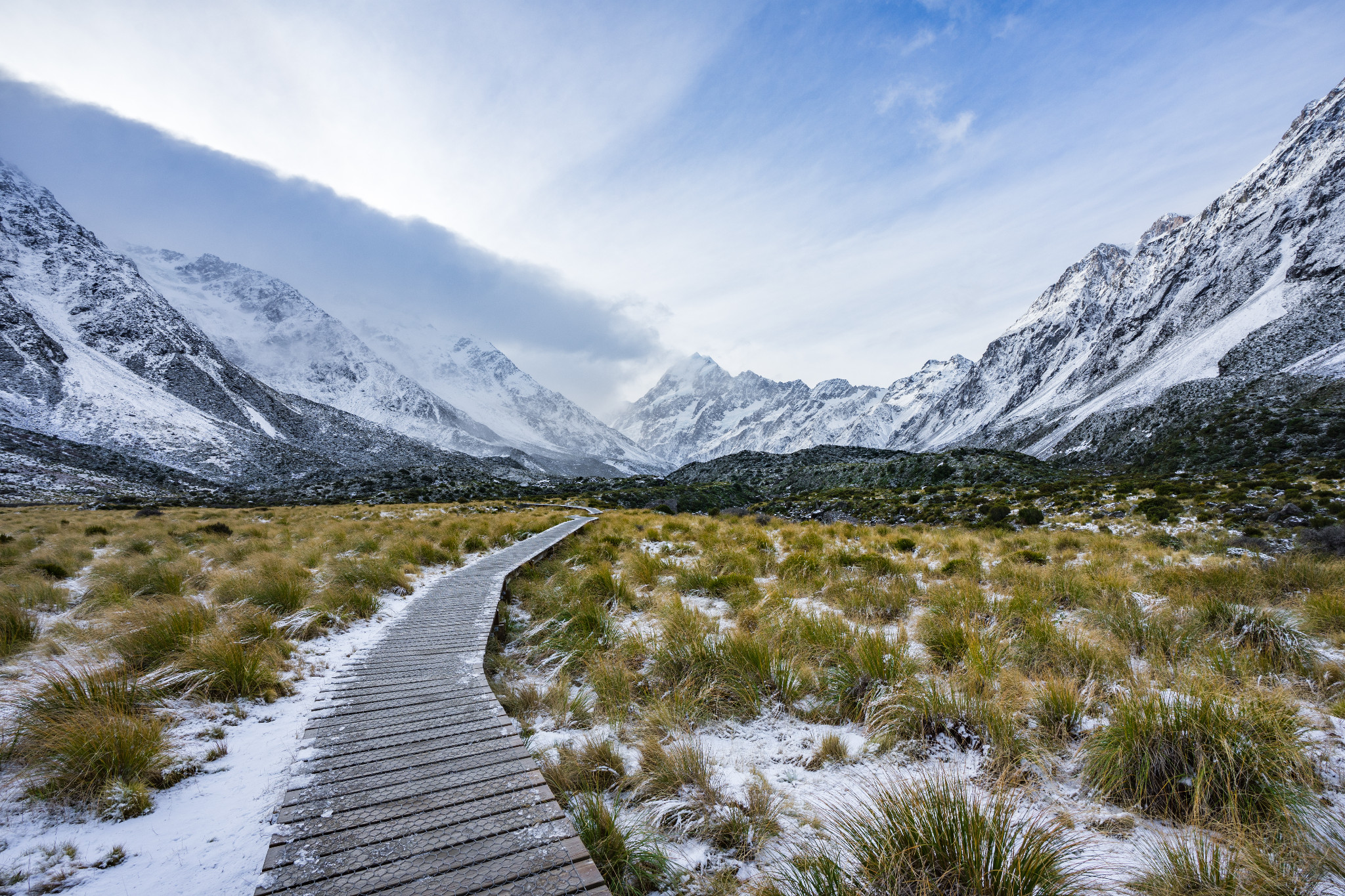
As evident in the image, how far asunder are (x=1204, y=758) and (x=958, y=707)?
1.43 metres

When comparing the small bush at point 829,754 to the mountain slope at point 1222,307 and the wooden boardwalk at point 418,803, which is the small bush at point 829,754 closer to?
the wooden boardwalk at point 418,803

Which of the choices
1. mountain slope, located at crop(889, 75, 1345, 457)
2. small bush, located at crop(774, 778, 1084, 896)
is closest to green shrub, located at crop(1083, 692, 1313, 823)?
small bush, located at crop(774, 778, 1084, 896)

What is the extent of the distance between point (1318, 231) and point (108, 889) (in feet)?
367

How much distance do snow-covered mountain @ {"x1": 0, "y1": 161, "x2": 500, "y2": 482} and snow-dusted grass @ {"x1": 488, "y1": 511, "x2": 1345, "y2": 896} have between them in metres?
98.8

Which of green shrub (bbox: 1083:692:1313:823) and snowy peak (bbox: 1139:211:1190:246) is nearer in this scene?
green shrub (bbox: 1083:692:1313:823)

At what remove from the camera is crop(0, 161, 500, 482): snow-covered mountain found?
261 feet

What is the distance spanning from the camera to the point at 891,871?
244 cm

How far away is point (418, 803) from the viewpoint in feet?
10.8

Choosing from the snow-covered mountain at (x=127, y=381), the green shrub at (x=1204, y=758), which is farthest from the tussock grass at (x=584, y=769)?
the snow-covered mountain at (x=127, y=381)

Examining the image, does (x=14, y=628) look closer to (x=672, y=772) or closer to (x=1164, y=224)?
(x=672, y=772)

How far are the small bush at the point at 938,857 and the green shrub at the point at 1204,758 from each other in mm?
752

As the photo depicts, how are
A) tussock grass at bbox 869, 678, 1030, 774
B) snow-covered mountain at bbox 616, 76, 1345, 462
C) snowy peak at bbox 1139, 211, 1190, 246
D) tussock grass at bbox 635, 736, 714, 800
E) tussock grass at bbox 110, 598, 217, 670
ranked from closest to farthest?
tussock grass at bbox 635, 736, 714, 800 < tussock grass at bbox 869, 678, 1030, 774 < tussock grass at bbox 110, 598, 217, 670 < snow-covered mountain at bbox 616, 76, 1345, 462 < snowy peak at bbox 1139, 211, 1190, 246

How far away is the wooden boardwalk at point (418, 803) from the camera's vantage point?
268 cm

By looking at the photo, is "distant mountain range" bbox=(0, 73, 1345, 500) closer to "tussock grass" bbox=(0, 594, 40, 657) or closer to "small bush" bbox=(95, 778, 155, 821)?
"tussock grass" bbox=(0, 594, 40, 657)
